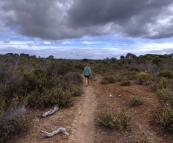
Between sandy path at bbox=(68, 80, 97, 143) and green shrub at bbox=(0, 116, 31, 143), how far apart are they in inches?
56.2

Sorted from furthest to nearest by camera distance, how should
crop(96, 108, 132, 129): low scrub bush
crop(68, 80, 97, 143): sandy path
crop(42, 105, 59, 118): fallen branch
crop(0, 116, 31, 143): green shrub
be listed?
crop(42, 105, 59, 118): fallen branch, crop(96, 108, 132, 129): low scrub bush, crop(68, 80, 97, 143): sandy path, crop(0, 116, 31, 143): green shrub

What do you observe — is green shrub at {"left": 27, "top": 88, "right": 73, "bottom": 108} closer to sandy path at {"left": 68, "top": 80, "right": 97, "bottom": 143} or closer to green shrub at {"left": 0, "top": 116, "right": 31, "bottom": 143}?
sandy path at {"left": 68, "top": 80, "right": 97, "bottom": 143}

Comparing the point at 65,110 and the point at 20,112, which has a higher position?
the point at 20,112

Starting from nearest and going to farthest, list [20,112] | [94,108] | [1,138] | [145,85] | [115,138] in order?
[1,138], [115,138], [20,112], [94,108], [145,85]

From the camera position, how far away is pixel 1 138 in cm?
480

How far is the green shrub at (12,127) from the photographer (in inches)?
194

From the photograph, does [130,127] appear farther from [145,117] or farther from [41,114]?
[41,114]

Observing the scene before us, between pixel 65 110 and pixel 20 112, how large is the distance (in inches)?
89.0

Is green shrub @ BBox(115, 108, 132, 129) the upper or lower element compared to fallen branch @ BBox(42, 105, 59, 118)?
upper

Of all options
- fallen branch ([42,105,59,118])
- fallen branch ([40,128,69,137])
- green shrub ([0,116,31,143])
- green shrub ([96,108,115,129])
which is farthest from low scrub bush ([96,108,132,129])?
green shrub ([0,116,31,143])

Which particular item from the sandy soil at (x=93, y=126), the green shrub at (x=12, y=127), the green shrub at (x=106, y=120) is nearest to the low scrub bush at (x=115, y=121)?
the green shrub at (x=106, y=120)

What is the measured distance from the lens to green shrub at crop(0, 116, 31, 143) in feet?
16.2

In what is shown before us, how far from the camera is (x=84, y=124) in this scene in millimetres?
6211

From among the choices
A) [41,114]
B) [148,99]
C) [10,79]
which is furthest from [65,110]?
[148,99]
